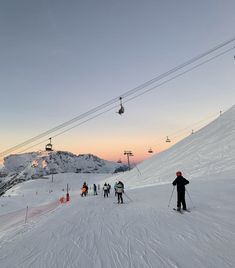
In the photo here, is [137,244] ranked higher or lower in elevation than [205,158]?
lower

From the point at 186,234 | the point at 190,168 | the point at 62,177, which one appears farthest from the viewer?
the point at 62,177

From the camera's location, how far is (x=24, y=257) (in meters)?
7.48

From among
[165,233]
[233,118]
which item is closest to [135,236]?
[165,233]

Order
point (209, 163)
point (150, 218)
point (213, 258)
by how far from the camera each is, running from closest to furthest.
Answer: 1. point (213, 258)
2. point (150, 218)
3. point (209, 163)

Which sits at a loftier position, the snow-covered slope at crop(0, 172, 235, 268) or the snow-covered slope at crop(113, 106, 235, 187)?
the snow-covered slope at crop(113, 106, 235, 187)

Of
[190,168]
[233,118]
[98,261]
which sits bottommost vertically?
[98,261]

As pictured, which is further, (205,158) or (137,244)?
(205,158)

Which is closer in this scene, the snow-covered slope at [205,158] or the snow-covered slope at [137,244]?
the snow-covered slope at [137,244]

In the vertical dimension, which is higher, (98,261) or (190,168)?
(190,168)

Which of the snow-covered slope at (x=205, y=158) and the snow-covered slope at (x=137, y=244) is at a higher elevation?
the snow-covered slope at (x=205, y=158)

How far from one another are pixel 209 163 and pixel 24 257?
101 ft

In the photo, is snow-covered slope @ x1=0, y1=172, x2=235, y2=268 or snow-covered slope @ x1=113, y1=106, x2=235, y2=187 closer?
snow-covered slope @ x1=0, y1=172, x2=235, y2=268

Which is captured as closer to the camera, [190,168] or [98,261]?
[98,261]

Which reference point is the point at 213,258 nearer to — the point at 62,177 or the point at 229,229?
the point at 229,229
